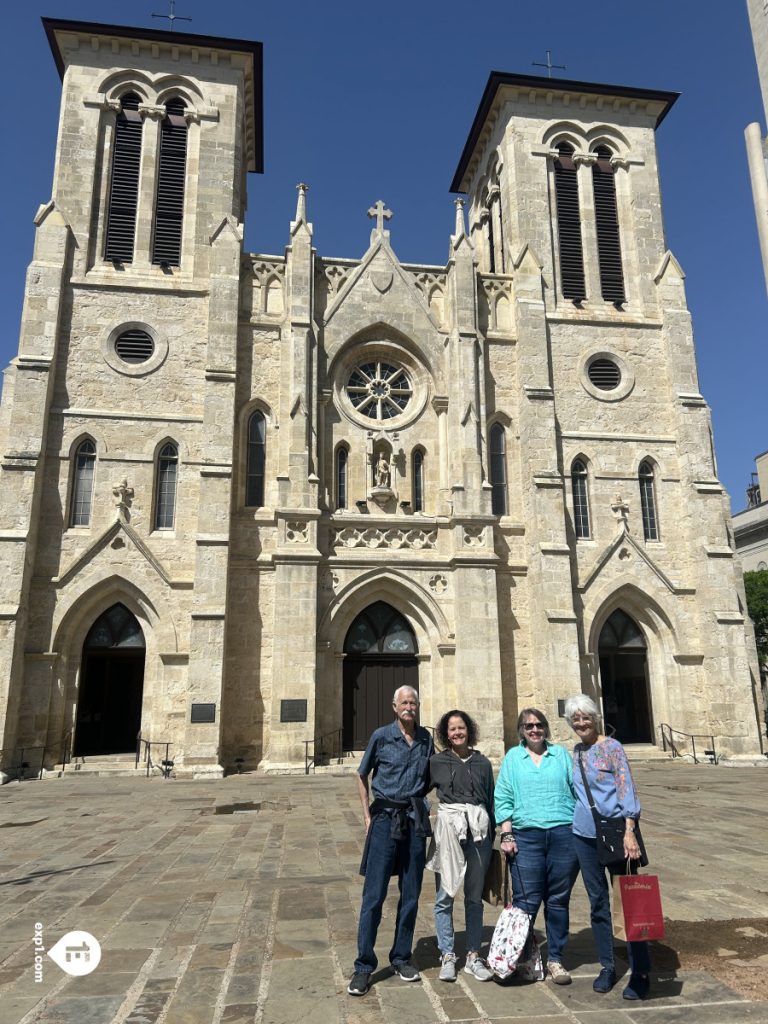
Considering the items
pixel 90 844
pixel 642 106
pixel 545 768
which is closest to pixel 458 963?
pixel 545 768

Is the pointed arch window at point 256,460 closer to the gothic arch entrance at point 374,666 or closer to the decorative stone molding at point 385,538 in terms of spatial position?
the decorative stone molding at point 385,538

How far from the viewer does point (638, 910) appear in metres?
4.41

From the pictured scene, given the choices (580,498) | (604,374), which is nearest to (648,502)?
(580,498)

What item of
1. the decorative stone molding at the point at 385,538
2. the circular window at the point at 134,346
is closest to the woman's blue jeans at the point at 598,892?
the decorative stone molding at the point at 385,538

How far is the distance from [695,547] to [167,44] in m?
22.8

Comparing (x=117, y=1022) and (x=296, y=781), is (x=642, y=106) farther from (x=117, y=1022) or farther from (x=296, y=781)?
(x=117, y=1022)

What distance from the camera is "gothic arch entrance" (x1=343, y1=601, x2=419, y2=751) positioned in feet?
65.5

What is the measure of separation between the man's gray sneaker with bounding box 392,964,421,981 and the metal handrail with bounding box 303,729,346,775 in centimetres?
1341

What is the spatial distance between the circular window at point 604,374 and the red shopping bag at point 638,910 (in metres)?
20.3

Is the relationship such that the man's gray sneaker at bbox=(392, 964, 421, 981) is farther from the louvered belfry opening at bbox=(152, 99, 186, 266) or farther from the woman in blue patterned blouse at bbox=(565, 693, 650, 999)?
the louvered belfry opening at bbox=(152, 99, 186, 266)

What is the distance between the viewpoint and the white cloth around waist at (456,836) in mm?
4820

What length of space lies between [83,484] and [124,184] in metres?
9.95

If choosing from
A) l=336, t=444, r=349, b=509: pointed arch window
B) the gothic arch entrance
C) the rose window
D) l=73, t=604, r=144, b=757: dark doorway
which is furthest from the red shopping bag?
the rose window

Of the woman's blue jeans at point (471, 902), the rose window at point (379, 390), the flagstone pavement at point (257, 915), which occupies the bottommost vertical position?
the flagstone pavement at point (257, 915)
